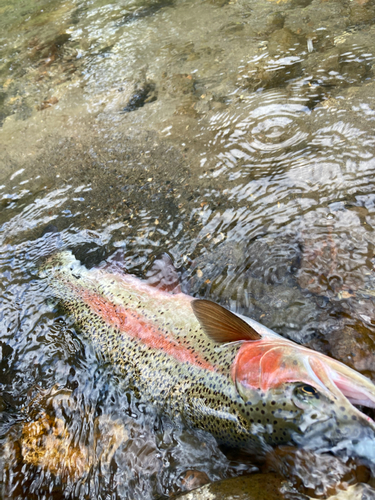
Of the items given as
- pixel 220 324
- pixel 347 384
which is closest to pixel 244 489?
pixel 347 384

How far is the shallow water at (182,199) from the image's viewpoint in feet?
8.78

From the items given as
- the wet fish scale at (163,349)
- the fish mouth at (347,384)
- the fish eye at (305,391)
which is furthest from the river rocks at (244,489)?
the fish mouth at (347,384)

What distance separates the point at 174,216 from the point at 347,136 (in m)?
2.16

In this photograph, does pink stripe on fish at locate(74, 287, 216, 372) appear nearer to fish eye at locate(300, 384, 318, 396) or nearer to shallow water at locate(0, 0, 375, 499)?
shallow water at locate(0, 0, 375, 499)

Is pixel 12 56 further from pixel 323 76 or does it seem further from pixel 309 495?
pixel 309 495

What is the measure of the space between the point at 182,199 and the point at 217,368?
2.12 metres

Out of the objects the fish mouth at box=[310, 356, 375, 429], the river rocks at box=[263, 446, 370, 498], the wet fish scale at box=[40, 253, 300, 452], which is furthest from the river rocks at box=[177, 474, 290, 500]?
the fish mouth at box=[310, 356, 375, 429]

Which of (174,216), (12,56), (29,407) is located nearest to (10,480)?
(29,407)

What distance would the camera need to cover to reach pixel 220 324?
2570 mm

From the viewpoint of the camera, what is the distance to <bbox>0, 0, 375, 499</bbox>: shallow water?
8.78 feet

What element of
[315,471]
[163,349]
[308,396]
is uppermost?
[308,396]

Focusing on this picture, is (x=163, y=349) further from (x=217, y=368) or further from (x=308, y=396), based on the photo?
(x=308, y=396)

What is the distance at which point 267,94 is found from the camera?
4695 mm

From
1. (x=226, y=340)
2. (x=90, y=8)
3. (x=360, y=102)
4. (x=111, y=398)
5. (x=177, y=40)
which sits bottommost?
(x=111, y=398)
